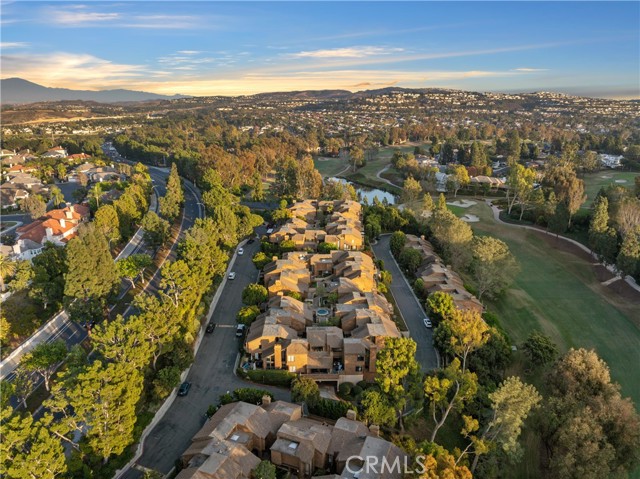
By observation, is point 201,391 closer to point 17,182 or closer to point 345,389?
point 345,389

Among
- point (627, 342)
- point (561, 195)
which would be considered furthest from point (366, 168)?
point (627, 342)

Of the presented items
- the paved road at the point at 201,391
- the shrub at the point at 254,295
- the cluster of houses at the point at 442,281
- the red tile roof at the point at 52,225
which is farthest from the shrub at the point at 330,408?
the red tile roof at the point at 52,225

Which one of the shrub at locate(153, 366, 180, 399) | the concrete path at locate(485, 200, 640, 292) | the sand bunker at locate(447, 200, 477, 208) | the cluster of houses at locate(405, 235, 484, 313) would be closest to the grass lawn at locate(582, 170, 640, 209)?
the concrete path at locate(485, 200, 640, 292)

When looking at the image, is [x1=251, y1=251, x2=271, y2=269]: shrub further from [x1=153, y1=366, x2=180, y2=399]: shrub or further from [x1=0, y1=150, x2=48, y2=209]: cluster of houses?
[x1=0, y1=150, x2=48, y2=209]: cluster of houses

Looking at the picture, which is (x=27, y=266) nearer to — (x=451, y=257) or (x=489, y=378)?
(x=489, y=378)

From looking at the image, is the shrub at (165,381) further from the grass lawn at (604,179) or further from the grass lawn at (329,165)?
the grass lawn at (329,165)

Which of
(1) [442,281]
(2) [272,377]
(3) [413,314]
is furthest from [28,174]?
(1) [442,281]
